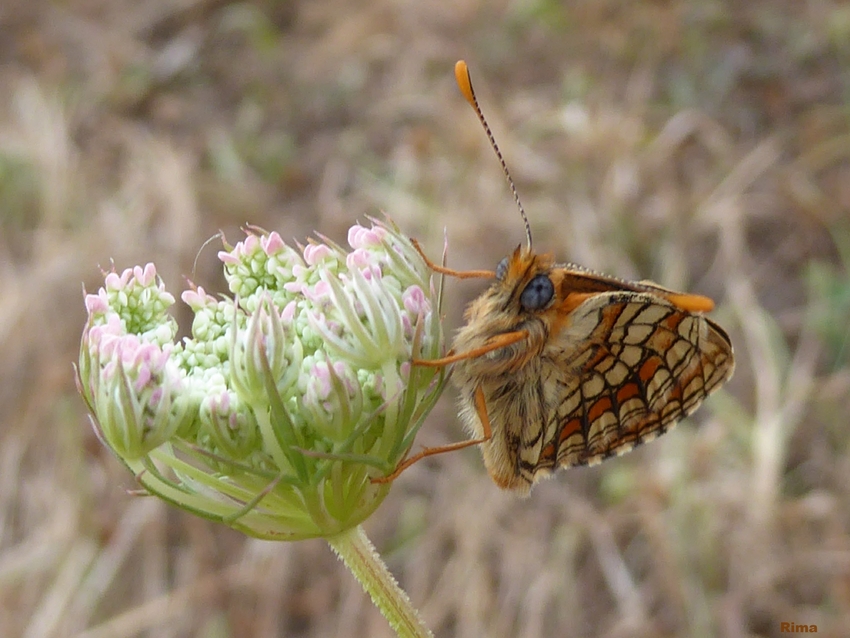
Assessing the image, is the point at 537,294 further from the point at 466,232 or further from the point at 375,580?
the point at 466,232

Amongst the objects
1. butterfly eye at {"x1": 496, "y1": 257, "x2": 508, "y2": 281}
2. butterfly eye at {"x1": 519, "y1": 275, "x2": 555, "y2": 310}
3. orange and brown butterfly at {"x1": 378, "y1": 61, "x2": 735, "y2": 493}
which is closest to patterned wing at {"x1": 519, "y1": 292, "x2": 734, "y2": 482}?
orange and brown butterfly at {"x1": 378, "y1": 61, "x2": 735, "y2": 493}

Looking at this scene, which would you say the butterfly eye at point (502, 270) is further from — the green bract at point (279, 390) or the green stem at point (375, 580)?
the green stem at point (375, 580)

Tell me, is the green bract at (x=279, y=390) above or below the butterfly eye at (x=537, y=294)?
above

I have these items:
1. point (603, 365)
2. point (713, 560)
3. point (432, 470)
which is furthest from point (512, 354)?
point (432, 470)

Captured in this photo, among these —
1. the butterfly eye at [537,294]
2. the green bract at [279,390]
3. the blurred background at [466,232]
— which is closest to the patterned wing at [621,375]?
the butterfly eye at [537,294]

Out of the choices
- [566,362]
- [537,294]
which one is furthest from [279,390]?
[566,362]

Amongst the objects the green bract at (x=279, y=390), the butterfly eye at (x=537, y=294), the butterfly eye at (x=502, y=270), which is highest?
the green bract at (x=279, y=390)

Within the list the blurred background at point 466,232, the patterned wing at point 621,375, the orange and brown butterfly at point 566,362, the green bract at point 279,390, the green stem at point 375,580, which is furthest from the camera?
the blurred background at point 466,232

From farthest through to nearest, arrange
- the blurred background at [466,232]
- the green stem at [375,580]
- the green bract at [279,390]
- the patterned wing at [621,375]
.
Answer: the blurred background at [466,232]
the patterned wing at [621,375]
the green stem at [375,580]
the green bract at [279,390]

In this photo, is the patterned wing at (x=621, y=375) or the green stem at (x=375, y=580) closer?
the green stem at (x=375, y=580)
